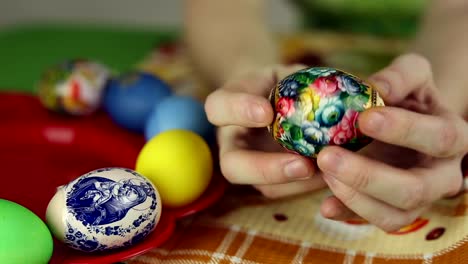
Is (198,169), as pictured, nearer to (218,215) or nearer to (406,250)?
(218,215)

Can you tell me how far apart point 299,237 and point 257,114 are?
0.19 m

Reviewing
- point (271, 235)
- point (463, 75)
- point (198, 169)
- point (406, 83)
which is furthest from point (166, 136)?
point (463, 75)

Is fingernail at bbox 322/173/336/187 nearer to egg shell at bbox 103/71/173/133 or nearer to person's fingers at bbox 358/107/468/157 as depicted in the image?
person's fingers at bbox 358/107/468/157

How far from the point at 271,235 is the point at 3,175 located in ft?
1.23

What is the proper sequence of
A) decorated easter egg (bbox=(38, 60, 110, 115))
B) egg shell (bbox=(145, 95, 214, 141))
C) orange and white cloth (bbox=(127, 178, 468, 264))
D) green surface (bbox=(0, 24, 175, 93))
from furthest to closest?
green surface (bbox=(0, 24, 175, 93)), decorated easter egg (bbox=(38, 60, 110, 115)), egg shell (bbox=(145, 95, 214, 141)), orange and white cloth (bbox=(127, 178, 468, 264))

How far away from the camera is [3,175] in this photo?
2.65ft

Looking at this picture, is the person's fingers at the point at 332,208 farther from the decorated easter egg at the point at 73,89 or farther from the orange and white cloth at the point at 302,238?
the decorated easter egg at the point at 73,89

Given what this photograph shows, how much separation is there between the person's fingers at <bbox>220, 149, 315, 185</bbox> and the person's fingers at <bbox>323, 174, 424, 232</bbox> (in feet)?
0.11

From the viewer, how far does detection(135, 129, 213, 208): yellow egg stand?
0.70 meters

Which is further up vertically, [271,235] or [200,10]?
[200,10]

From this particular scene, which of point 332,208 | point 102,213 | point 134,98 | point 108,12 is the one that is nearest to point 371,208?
point 332,208

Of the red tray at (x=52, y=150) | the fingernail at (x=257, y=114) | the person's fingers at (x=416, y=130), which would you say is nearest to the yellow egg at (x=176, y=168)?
the red tray at (x=52, y=150)

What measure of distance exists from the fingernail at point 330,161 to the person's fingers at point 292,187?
0.11 meters

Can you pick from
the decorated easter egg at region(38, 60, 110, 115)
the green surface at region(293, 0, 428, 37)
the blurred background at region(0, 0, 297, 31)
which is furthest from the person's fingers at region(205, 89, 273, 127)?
the blurred background at region(0, 0, 297, 31)
